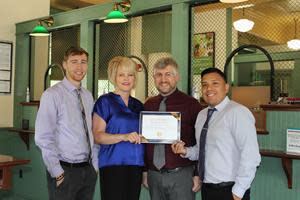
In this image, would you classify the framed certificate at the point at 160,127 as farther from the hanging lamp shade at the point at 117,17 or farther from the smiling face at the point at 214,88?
the hanging lamp shade at the point at 117,17

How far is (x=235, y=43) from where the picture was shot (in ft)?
21.2

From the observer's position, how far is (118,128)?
8.07ft

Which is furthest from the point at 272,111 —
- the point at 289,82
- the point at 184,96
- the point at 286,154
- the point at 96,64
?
the point at 289,82

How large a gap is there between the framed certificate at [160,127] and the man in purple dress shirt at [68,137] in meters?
0.44

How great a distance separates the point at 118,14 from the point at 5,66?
236cm

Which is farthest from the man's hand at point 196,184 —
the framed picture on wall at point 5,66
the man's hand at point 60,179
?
the framed picture on wall at point 5,66

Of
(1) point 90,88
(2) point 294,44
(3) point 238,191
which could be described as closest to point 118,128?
(3) point 238,191

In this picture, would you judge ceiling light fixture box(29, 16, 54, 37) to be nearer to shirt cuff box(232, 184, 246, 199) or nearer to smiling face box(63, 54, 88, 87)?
smiling face box(63, 54, 88, 87)

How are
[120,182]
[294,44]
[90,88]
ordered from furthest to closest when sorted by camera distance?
[294,44] < [90,88] < [120,182]

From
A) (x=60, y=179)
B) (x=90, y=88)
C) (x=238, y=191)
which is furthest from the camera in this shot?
(x=90, y=88)

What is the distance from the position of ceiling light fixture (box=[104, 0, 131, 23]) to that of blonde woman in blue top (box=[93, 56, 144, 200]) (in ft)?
4.77

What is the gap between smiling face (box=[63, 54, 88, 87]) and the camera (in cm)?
270

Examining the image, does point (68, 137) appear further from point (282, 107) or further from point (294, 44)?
point (294, 44)

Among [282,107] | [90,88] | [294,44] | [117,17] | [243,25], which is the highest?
[243,25]
